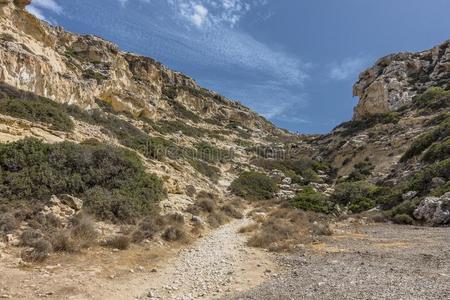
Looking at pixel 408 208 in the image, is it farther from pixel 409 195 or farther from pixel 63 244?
pixel 63 244

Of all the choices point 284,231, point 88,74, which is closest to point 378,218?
point 284,231

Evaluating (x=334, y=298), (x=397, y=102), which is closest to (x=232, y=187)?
(x=334, y=298)

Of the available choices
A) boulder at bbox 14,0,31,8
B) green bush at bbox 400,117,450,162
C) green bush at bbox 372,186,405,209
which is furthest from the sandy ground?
boulder at bbox 14,0,31,8

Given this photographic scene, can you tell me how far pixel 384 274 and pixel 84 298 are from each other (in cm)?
601

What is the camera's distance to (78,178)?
40.8 feet

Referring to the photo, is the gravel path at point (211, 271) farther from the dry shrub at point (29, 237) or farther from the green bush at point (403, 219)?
the green bush at point (403, 219)

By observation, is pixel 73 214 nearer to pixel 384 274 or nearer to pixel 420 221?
pixel 384 274

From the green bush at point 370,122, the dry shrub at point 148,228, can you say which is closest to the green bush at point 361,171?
the green bush at point 370,122

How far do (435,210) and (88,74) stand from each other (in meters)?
40.6

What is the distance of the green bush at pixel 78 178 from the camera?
11.0 meters

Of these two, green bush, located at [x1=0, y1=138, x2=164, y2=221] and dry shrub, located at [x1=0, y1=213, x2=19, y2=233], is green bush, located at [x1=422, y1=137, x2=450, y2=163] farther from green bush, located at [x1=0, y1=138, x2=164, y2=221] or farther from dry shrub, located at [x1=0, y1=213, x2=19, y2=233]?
dry shrub, located at [x1=0, y1=213, x2=19, y2=233]

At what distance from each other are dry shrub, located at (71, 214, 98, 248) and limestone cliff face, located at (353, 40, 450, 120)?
4663cm

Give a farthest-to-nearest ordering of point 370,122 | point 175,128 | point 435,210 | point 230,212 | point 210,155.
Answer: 1. point 175,128
2. point 370,122
3. point 210,155
4. point 230,212
5. point 435,210

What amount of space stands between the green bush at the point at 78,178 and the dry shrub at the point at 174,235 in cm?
160
